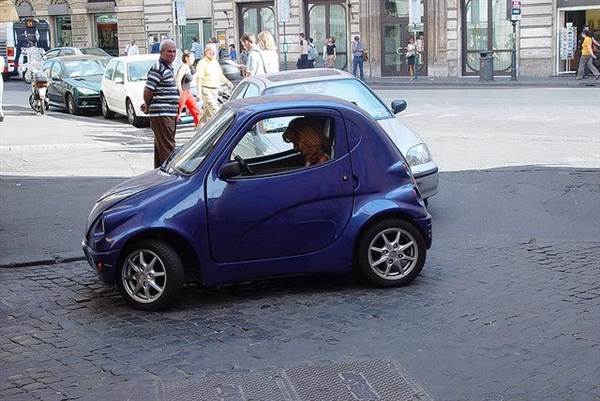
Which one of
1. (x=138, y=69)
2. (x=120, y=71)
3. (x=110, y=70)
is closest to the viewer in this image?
(x=138, y=69)

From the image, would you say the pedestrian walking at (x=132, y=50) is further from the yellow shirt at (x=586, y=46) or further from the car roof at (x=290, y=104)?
the car roof at (x=290, y=104)

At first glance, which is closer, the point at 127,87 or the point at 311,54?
the point at 127,87

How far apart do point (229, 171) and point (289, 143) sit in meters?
0.66

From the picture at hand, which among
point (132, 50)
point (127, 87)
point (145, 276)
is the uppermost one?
point (132, 50)

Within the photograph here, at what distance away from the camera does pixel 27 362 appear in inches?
250

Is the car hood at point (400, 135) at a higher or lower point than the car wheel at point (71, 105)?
higher

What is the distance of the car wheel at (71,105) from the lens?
84.6 feet

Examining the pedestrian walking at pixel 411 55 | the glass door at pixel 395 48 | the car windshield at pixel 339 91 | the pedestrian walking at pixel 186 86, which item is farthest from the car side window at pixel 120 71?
the glass door at pixel 395 48

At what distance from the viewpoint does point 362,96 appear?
38.4 ft

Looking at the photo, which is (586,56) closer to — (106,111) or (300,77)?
(106,111)

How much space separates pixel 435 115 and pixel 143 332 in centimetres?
1633

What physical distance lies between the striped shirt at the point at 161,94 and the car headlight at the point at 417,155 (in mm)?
3495

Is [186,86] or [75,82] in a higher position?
[186,86]

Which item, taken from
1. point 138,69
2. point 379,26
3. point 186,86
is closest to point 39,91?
point 138,69
